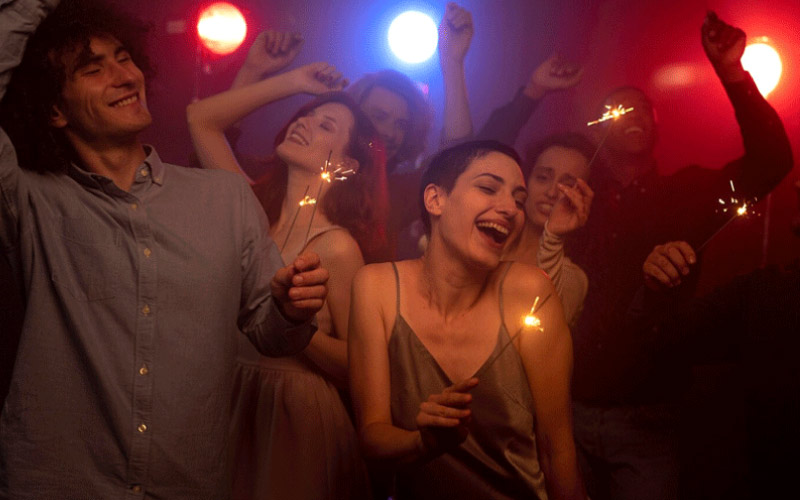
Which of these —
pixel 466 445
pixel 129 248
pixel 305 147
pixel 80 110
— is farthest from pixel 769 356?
pixel 80 110

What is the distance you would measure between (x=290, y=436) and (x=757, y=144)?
214cm

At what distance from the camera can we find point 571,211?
2.47 metres

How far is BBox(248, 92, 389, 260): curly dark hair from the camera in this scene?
2535mm

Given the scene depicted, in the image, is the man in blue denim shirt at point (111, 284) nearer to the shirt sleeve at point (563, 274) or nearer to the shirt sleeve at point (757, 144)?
the shirt sleeve at point (563, 274)

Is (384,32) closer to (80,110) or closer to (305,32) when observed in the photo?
(305,32)

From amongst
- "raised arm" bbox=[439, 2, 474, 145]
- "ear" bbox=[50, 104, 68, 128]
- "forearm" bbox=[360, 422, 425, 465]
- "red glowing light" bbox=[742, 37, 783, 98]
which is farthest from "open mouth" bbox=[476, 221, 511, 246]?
"red glowing light" bbox=[742, 37, 783, 98]

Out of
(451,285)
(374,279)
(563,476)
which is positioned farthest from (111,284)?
(563,476)

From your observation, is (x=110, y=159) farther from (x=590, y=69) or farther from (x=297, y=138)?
(x=590, y=69)

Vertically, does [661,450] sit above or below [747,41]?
below

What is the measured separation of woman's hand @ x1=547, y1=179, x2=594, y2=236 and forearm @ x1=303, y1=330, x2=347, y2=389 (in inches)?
36.6

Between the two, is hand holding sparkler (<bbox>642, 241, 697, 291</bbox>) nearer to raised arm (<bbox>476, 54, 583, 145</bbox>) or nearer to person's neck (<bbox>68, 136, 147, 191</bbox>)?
raised arm (<bbox>476, 54, 583, 145</bbox>)

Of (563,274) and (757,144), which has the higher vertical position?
(757,144)

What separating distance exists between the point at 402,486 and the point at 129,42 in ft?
5.61

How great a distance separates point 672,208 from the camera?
2.64 metres
